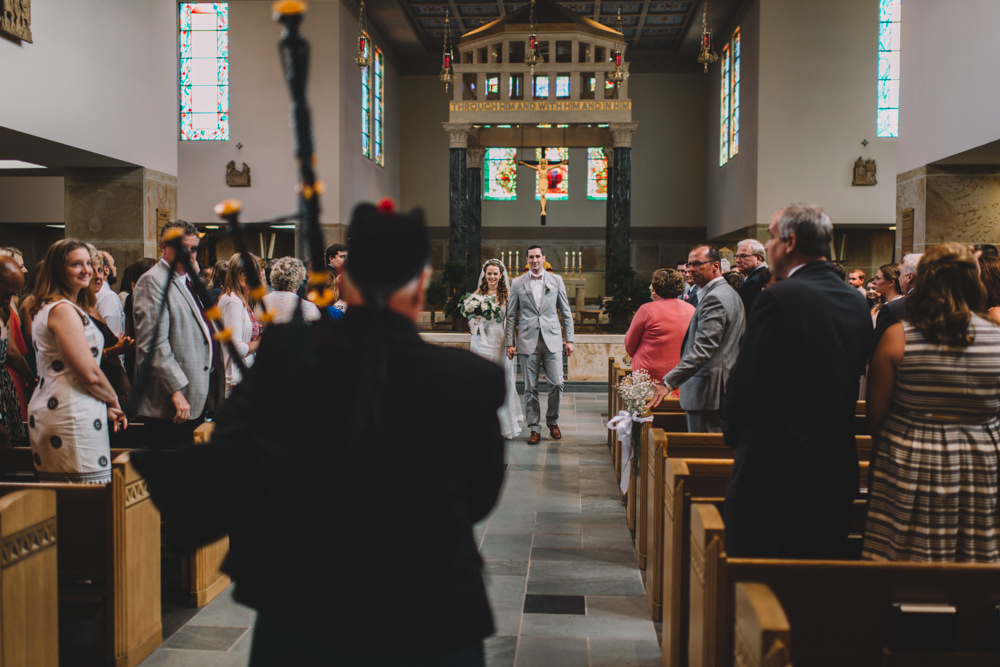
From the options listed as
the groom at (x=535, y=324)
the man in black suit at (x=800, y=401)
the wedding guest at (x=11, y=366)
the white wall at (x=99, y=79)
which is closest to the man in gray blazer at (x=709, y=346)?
the man in black suit at (x=800, y=401)

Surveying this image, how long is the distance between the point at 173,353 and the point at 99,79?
5.72 metres

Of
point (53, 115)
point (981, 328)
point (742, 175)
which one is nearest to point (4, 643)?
point (981, 328)

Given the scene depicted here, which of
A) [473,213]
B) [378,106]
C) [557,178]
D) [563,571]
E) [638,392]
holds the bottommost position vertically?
[563,571]

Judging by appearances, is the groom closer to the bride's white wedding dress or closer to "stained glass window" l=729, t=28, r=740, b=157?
the bride's white wedding dress

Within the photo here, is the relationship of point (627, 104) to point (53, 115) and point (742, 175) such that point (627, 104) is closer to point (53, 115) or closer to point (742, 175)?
point (742, 175)

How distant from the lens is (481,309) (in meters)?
7.23

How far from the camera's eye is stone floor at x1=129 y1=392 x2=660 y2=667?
10.4 ft

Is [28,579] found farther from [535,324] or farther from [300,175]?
[535,324]

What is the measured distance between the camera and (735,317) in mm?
4332

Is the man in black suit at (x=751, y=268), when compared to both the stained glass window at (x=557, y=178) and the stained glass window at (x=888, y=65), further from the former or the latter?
the stained glass window at (x=557, y=178)

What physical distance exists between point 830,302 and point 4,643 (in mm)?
2653

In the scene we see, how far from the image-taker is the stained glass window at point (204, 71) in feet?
51.2

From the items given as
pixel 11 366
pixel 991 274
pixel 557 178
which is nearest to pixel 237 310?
pixel 11 366

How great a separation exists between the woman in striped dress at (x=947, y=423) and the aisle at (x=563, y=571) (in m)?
1.24
